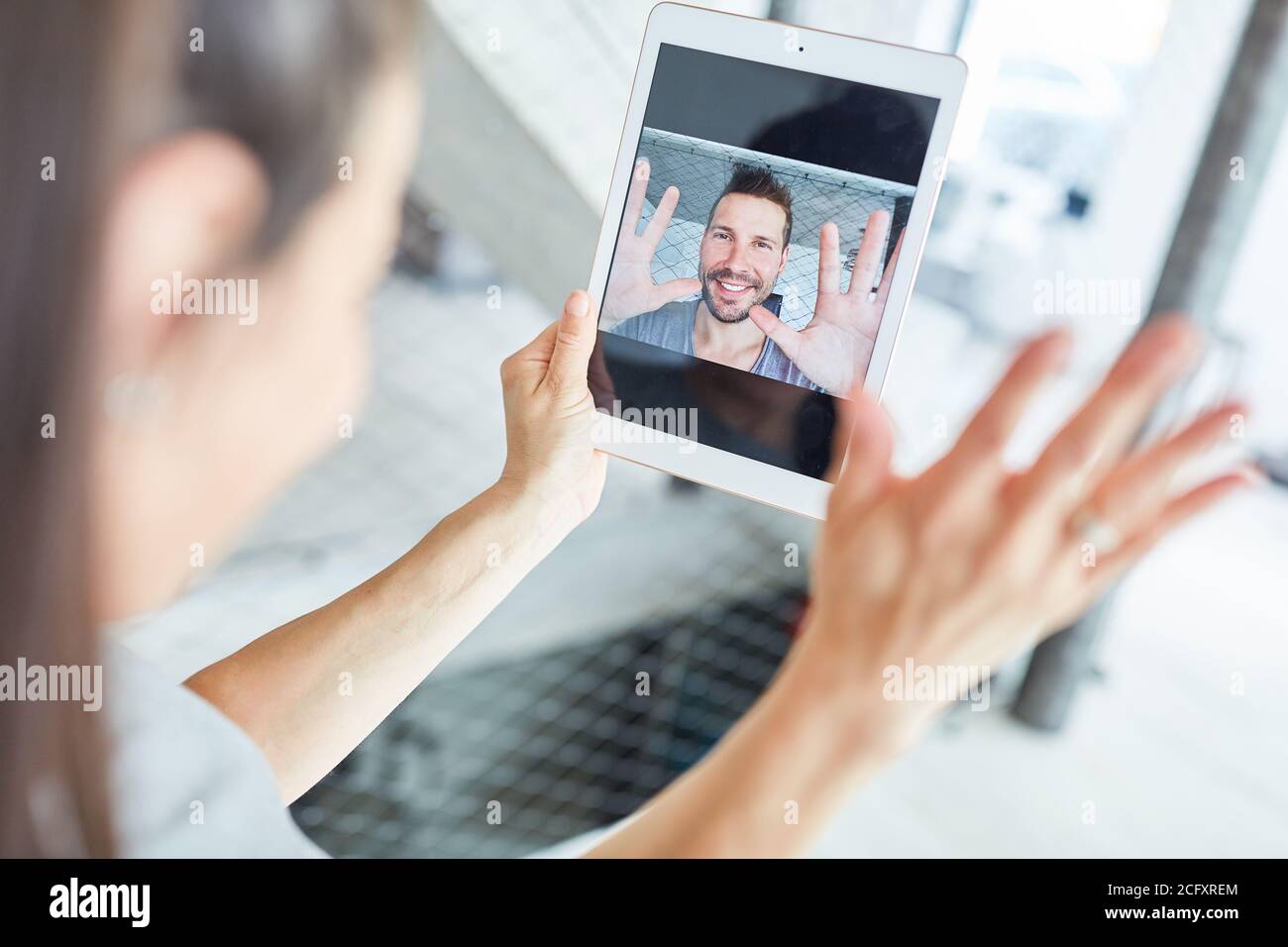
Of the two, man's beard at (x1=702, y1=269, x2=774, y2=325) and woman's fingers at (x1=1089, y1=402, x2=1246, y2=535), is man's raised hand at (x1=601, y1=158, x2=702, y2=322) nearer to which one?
man's beard at (x1=702, y1=269, x2=774, y2=325)

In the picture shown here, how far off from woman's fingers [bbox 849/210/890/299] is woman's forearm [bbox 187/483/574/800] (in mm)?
172

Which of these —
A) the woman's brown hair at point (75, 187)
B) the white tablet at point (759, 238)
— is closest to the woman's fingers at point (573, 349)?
the white tablet at point (759, 238)

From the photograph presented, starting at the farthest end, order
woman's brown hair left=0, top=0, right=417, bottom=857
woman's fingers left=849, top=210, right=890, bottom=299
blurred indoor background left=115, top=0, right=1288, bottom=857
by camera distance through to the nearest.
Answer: blurred indoor background left=115, top=0, right=1288, bottom=857 < woman's fingers left=849, top=210, right=890, bottom=299 < woman's brown hair left=0, top=0, right=417, bottom=857

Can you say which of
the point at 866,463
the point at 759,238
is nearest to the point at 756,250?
the point at 759,238

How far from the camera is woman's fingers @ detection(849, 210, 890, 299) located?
368 millimetres

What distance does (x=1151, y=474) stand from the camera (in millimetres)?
243

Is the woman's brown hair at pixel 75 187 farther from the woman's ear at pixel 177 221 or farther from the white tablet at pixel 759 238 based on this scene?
the white tablet at pixel 759 238

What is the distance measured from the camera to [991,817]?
3.16 ft

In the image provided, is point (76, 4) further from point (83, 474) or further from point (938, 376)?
point (938, 376)

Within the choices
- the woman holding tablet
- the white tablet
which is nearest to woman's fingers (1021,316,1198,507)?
the woman holding tablet

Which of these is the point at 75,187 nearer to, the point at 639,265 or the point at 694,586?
the point at 639,265

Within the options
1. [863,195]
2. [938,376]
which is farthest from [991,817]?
[863,195]
